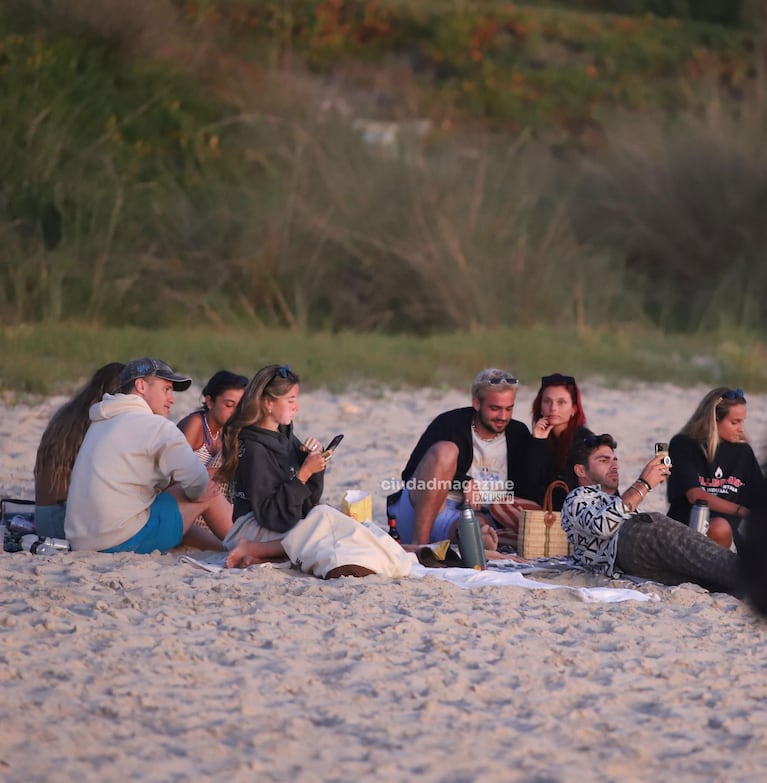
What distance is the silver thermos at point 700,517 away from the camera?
6.24 m

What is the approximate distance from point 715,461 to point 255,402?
88.0 inches

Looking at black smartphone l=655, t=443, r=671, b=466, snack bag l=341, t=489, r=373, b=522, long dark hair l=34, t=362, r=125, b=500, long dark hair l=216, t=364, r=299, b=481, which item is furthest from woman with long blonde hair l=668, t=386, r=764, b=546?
long dark hair l=34, t=362, r=125, b=500

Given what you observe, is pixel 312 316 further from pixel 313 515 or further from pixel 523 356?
pixel 313 515

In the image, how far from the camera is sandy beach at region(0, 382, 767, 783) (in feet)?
11.7

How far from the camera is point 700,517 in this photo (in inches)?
247

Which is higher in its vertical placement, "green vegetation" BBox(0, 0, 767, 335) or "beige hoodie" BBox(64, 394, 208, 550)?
"green vegetation" BBox(0, 0, 767, 335)

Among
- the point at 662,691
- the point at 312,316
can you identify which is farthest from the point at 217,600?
→ the point at 312,316

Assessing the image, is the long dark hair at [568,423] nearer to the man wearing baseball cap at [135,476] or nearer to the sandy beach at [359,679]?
the sandy beach at [359,679]

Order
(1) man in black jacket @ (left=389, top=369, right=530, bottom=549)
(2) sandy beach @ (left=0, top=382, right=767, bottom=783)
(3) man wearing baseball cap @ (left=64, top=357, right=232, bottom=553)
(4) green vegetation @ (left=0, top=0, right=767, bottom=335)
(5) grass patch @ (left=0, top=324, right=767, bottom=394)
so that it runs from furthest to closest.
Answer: (4) green vegetation @ (left=0, top=0, right=767, bottom=335), (5) grass patch @ (left=0, top=324, right=767, bottom=394), (1) man in black jacket @ (left=389, top=369, right=530, bottom=549), (3) man wearing baseball cap @ (left=64, top=357, right=232, bottom=553), (2) sandy beach @ (left=0, top=382, right=767, bottom=783)

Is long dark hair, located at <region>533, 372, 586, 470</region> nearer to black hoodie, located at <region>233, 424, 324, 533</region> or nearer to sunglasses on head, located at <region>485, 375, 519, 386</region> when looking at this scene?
sunglasses on head, located at <region>485, 375, 519, 386</region>

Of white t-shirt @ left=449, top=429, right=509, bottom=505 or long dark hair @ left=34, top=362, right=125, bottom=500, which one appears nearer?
long dark hair @ left=34, top=362, right=125, bottom=500

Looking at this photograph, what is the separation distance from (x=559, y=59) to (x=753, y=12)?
5968mm

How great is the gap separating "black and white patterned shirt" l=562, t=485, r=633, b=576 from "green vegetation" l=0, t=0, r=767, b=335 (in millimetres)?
7282

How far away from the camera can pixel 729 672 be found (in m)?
4.38
